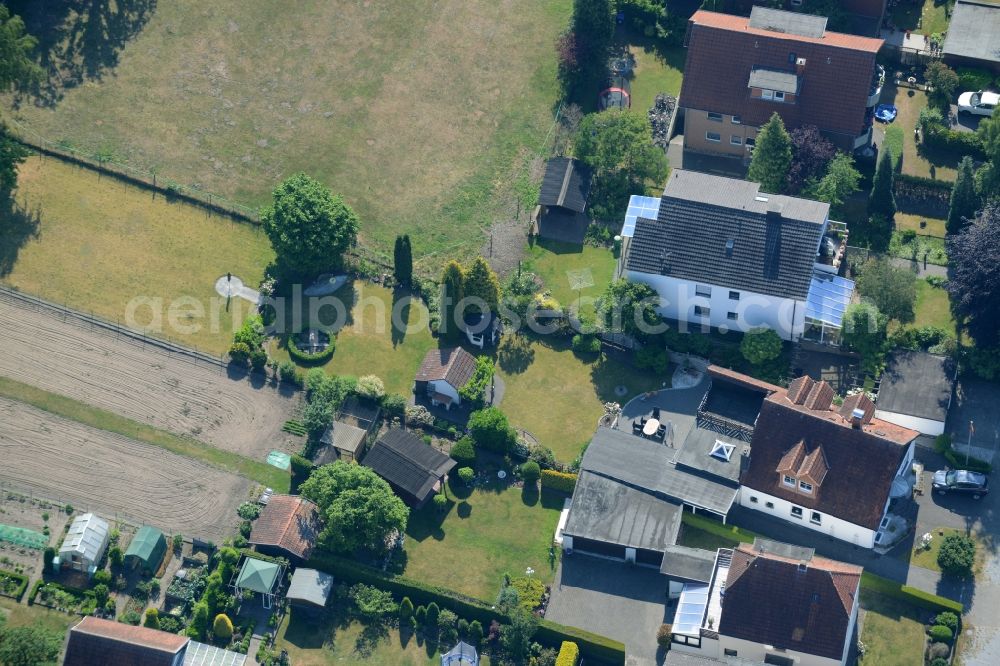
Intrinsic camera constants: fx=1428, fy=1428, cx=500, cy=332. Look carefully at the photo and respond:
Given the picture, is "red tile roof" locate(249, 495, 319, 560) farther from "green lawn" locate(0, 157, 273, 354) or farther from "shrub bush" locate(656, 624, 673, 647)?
"shrub bush" locate(656, 624, 673, 647)

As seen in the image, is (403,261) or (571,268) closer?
(403,261)

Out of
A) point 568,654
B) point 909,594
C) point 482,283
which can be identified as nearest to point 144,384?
point 482,283

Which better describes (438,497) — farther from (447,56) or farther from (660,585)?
(447,56)

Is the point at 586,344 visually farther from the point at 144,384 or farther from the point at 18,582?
the point at 18,582

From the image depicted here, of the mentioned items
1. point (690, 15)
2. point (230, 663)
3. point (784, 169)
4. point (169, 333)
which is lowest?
point (230, 663)

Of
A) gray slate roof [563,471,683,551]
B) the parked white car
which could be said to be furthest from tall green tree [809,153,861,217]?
gray slate roof [563,471,683,551]

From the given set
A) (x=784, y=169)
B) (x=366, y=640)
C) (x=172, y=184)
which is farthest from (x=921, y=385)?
(x=172, y=184)
